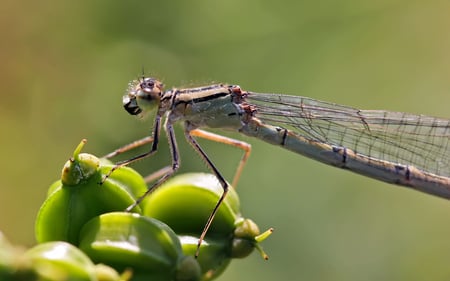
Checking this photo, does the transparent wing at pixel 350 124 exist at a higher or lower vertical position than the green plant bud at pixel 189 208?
higher

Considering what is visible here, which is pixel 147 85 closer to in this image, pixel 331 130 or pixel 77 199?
pixel 331 130

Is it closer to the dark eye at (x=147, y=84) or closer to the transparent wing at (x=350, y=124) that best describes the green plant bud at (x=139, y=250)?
the dark eye at (x=147, y=84)

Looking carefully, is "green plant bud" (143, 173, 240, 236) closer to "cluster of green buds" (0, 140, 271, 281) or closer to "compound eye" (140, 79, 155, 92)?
"cluster of green buds" (0, 140, 271, 281)

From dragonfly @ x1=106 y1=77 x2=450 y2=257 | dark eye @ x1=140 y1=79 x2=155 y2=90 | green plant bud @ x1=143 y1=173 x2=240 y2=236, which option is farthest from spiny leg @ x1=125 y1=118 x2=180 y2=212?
dark eye @ x1=140 y1=79 x2=155 y2=90

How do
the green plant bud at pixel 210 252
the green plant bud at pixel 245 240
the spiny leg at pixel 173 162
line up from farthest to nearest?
the spiny leg at pixel 173 162
the green plant bud at pixel 245 240
the green plant bud at pixel 210 252

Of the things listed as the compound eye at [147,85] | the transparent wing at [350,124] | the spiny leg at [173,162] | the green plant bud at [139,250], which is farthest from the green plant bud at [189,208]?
the transparent wing at [350,124]

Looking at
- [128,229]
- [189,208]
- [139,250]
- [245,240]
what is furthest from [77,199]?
[245,240]
